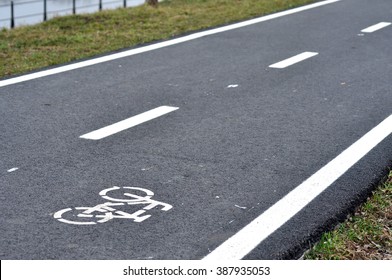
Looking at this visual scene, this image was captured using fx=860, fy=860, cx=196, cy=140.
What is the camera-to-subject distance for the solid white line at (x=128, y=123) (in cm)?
964

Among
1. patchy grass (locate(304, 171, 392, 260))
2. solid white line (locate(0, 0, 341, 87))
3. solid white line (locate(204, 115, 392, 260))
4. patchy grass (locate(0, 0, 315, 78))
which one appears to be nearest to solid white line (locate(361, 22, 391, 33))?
solid white line (locate(0, 0, 341, 87))

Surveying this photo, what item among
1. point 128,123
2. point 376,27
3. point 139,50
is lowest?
point 376,27

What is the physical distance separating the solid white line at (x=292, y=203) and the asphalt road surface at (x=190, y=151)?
→ 0.06 ft

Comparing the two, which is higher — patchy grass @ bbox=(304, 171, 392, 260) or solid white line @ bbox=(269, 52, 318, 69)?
patchy grass @ bbox=(304, 171, 392, 260)

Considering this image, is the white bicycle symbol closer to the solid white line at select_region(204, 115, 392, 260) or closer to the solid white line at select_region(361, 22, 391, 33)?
the solid white line at select_region(204, 115, 392, 260)

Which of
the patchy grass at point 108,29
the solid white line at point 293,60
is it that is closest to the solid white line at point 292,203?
the solid white line at point 293,60

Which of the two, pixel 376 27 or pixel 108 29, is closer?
pixel 108 29

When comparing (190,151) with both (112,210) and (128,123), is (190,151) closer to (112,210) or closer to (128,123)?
(128,123)

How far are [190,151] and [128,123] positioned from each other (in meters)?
1.38

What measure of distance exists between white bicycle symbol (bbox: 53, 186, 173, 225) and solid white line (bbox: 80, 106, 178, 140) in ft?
6.33

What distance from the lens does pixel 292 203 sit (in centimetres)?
759

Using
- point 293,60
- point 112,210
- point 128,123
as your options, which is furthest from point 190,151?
point 293,60

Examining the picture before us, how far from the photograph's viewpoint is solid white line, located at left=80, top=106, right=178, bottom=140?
31.6ft
